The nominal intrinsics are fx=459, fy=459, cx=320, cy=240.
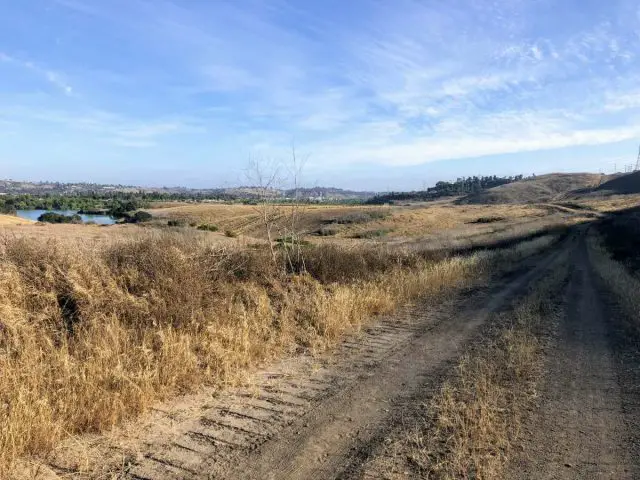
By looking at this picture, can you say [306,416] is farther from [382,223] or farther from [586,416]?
[382,223]

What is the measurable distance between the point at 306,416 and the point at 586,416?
3082 millimetres

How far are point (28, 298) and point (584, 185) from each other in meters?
218

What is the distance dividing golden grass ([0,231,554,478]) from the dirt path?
346 cm

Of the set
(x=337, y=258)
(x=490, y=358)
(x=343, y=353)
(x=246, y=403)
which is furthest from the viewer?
(x=337, y=258)

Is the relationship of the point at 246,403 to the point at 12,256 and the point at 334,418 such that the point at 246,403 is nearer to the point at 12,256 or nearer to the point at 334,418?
the point at 334,418

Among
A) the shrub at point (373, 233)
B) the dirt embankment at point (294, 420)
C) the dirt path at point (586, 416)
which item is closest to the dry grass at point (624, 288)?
the dirt path at point (586, 416)

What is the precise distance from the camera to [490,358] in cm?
680

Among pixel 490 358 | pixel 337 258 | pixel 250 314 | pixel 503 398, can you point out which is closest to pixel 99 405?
pixel 250 314

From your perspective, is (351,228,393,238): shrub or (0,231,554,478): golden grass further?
(351,228,393,238): shrub

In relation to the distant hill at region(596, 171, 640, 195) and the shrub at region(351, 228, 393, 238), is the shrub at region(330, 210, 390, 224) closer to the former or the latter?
the shrub at region(351, 228, 393, 238)

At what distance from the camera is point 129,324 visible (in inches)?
257

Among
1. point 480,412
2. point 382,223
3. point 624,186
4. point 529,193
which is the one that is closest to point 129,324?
point 480,412

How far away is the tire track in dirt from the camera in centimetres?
401

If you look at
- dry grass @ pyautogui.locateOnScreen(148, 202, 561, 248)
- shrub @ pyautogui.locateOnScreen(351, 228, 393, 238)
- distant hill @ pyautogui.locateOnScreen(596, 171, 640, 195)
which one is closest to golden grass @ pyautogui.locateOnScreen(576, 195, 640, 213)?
dry grass @ pyautogui.locateOnScreen(148, 202, 561, 248)
